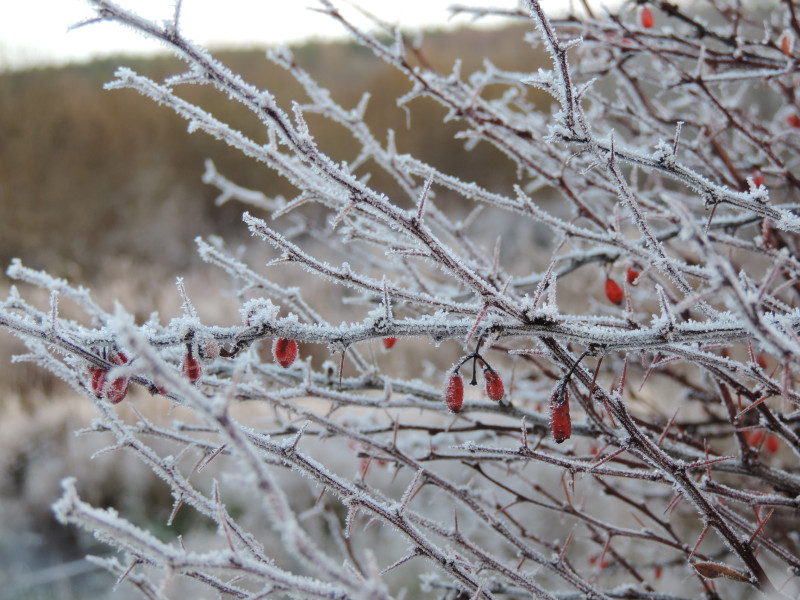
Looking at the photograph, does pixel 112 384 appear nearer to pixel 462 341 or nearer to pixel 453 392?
pixel 453 392

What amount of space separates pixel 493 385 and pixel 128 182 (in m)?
13.4

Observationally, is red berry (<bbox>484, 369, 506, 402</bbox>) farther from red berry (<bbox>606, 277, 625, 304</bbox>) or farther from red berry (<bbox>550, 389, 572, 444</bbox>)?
red berry (<bbox>606, 277, 625, 304</bbox>)

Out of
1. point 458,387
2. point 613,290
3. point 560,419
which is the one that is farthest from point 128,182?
point 560,419

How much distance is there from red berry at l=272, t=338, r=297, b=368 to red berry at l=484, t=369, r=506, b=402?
11.5 inches

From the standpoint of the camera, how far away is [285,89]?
A: 14.4 metres

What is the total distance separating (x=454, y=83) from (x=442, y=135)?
42.7 ft

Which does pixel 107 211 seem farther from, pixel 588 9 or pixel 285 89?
pixel 588 9

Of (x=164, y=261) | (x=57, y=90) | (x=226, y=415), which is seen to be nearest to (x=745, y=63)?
(x=226, y=415)

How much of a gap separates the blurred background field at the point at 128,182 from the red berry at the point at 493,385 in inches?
208

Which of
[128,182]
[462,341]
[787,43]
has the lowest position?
[128,182]

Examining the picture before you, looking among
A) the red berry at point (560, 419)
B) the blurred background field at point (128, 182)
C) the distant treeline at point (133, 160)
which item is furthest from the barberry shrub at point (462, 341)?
the distant treeline at point (133, 160)

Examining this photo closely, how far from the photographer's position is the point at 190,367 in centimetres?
80

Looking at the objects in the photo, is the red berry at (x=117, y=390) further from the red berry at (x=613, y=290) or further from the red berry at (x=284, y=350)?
the red berry at (x=613, y=290)

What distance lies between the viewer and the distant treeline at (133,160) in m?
11.5
